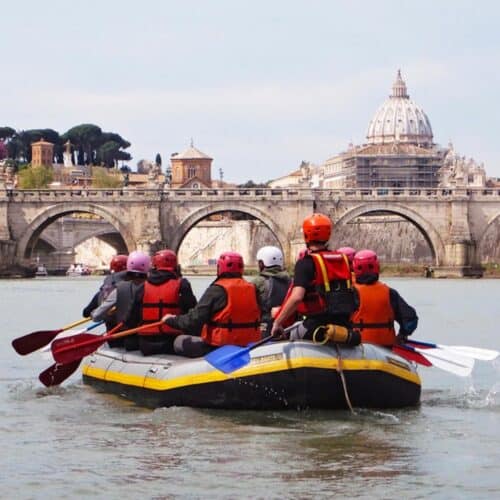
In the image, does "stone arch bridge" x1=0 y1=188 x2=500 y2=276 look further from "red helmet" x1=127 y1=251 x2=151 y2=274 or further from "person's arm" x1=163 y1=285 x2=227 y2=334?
"person's arm" x1=163 y1=285 x2=227 y2=334

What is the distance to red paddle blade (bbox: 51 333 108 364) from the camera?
20656 mm

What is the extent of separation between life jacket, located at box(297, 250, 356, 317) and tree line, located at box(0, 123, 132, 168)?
172 metres

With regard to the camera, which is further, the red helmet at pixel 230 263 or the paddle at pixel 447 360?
the paddle at pixel 447 360

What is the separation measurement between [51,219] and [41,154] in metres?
93.5

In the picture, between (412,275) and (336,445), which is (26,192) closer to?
(412,275)

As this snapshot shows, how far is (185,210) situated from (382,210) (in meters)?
10.8

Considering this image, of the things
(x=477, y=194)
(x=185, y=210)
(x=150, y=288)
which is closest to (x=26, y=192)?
(x=185, y=210)

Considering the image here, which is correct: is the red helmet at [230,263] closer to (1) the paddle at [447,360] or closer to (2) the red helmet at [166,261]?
(2) the red helmet at [166,261]

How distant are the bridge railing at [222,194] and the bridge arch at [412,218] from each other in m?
0.52

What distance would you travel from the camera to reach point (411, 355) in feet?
65.1

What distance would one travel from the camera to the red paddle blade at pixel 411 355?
19719 mm

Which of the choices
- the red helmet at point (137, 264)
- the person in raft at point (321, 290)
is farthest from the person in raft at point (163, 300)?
the person in raft at point (321, 290)

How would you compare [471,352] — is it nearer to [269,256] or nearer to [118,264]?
[269,256]

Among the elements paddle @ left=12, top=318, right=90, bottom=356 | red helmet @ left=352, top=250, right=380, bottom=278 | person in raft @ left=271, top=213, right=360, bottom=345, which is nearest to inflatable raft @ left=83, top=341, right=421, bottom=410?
person in raft @ left=271, top=213, right=360, bottom=345
